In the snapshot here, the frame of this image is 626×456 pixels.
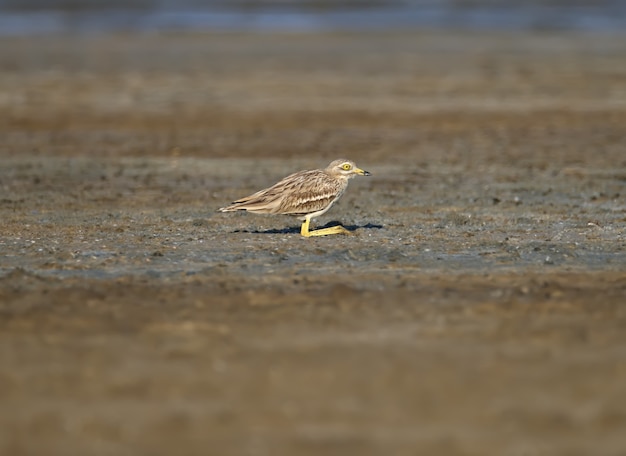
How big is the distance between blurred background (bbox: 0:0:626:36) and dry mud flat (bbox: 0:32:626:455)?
73.5 ft

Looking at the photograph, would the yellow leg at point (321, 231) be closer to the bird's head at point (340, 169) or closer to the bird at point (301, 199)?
the bird at point (301, 199)

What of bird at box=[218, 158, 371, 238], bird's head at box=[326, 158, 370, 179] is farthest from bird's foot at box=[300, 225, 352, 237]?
bird's head at box=[326, 158, 370, 179]

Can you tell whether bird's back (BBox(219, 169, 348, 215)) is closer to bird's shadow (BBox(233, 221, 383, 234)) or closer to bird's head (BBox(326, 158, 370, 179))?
bird's head (BBox(326, 158, 370, 179))

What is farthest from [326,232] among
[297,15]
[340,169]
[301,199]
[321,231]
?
[297,15]

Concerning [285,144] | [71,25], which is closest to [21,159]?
[285,144]

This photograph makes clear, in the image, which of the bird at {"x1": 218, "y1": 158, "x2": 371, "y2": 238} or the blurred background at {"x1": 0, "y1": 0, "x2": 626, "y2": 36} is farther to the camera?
the blurred background at {"x1": 0, "y1": 0, "x2": 626, "y2": 36}

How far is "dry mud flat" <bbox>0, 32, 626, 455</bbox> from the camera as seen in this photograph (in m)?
6.50

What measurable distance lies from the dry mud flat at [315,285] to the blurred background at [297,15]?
882 inches

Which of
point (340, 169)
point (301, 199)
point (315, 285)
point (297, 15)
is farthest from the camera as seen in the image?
point (297, 15)

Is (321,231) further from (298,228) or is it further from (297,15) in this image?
(297,15)

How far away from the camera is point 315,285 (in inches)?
372

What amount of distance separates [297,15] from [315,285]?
43.4 metres

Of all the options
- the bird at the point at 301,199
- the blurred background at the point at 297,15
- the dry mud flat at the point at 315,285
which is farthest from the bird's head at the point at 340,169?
the blurred background at the point at 297,15

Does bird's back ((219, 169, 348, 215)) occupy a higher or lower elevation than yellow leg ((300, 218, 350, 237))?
higher
